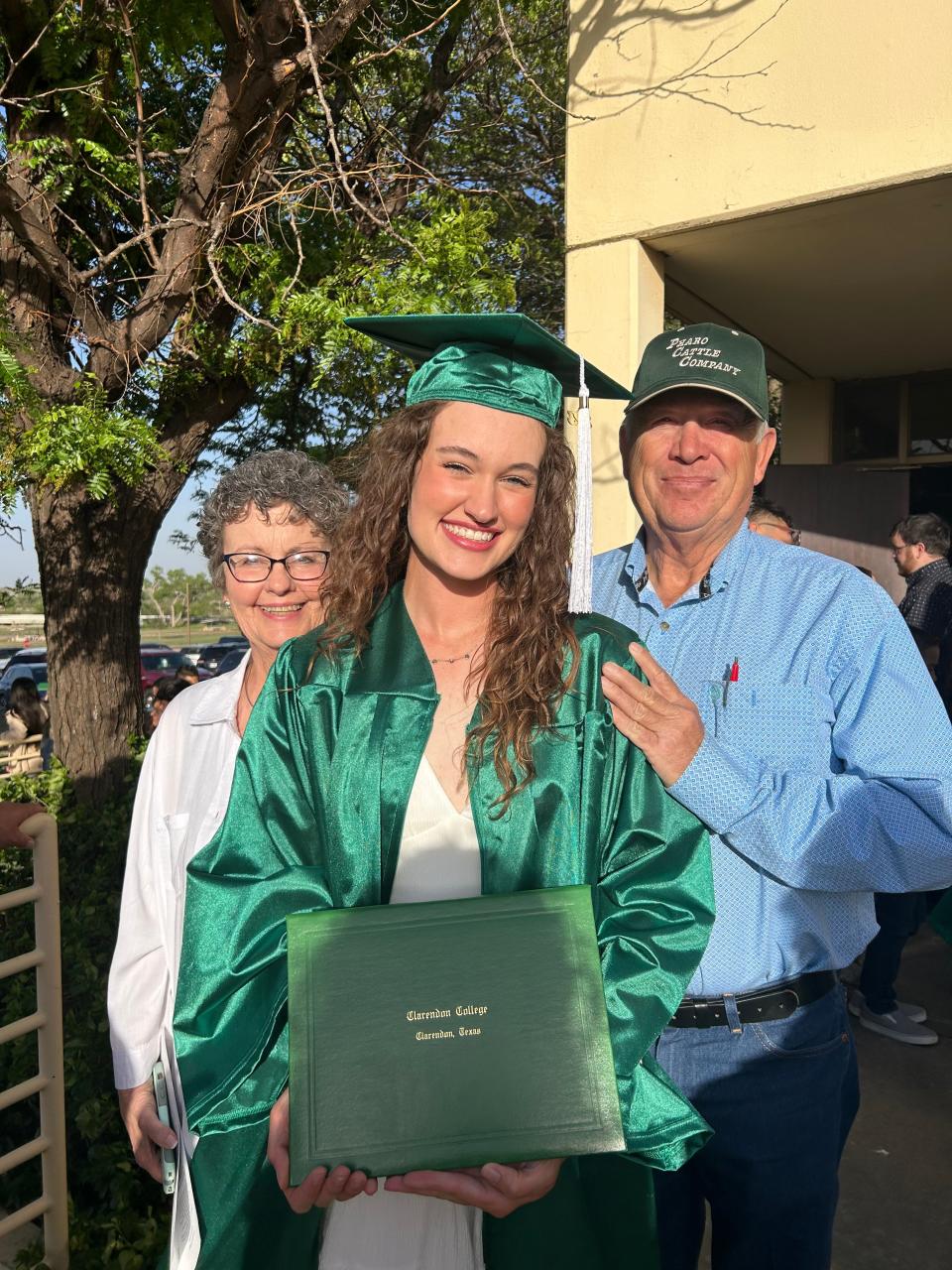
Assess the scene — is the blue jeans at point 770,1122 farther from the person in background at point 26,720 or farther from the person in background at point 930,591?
the person in background at point 26,720

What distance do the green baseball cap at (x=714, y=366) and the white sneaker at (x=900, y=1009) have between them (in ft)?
10.6

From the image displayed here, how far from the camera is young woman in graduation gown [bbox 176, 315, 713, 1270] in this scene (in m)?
1.57

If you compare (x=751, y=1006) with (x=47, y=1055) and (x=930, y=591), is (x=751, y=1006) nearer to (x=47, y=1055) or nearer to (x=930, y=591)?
(x=47, y=1055)

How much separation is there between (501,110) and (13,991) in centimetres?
821

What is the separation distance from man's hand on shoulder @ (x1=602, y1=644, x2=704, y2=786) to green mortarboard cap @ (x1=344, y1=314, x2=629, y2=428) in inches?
18.8

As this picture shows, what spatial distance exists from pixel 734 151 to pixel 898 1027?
393 cm

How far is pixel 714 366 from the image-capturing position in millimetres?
2055

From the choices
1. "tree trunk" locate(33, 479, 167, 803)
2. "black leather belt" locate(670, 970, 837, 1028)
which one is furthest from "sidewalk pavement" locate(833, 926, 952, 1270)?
"tree trunk" locate(33, 479, 167, 803)

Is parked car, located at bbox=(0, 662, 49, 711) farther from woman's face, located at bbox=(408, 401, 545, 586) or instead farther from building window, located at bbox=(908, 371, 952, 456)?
woman's face, located at bbox=(408, 401, 545, 586)

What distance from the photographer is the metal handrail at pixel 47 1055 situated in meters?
2.61


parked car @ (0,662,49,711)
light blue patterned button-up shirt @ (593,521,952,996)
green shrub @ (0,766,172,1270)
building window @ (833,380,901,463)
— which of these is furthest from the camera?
parked car @ (0,662,49,711)

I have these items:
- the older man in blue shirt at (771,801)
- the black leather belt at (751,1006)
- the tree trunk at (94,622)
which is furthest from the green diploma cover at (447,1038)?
the tree trunk at (94,622)

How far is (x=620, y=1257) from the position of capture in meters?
1.62

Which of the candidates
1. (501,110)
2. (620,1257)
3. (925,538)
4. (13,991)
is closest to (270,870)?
(620,1257)
